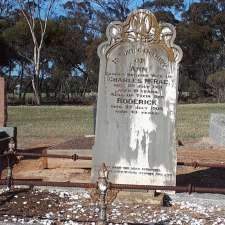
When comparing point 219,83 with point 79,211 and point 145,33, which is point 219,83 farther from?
point 79,211

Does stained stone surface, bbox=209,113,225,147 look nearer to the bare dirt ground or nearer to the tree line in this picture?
the bare dirt ground

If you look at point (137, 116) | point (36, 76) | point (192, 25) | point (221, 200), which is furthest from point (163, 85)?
point (192, 25)

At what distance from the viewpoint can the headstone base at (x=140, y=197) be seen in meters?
6.70

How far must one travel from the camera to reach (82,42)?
58125 mm

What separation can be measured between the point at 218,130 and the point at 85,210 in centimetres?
766

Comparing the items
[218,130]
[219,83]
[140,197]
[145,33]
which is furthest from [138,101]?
[219,83]

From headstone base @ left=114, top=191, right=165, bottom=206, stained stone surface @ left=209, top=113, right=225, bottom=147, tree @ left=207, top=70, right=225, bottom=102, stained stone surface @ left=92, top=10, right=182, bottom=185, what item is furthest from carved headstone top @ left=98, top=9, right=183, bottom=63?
tree @ left=207, top=70, right=225, bottom=102

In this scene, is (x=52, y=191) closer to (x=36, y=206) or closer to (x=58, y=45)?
(x=36, y=206)

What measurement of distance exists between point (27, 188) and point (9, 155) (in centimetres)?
58

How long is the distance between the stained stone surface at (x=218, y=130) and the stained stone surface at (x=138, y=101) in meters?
6.21

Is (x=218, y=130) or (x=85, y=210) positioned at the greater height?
(x=218, y=130)

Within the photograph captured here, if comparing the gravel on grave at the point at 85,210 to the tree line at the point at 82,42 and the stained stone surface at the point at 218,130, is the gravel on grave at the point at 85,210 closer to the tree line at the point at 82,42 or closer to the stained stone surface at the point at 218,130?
the stained stone surface at the point at 218,130

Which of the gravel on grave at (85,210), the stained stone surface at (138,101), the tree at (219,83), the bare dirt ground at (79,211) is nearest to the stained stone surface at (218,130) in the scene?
the gravel on grave at (85,210)

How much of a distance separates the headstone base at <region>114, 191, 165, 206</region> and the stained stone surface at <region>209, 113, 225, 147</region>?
638 centimetres
